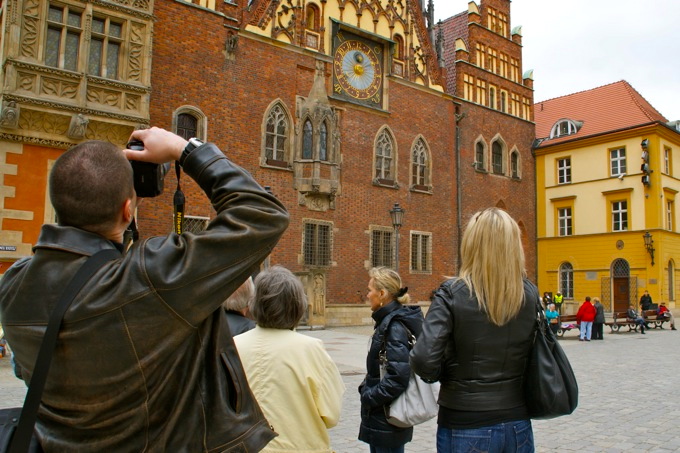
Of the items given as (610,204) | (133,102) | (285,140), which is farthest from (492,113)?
(133,102)

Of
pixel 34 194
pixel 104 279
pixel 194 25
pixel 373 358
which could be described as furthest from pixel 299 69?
pixel 104 279

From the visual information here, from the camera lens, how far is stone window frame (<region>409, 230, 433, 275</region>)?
82.1ft

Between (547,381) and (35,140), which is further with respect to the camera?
(35,140)

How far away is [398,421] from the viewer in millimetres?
3688

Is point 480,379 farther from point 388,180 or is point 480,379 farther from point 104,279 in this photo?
point 388,180

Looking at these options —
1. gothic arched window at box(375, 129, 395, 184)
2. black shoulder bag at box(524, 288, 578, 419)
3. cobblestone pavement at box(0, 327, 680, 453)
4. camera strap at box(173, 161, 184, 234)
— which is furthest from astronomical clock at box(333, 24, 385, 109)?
camera strap at box(173, 161, 184, 234)

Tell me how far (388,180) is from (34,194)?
1321 cm

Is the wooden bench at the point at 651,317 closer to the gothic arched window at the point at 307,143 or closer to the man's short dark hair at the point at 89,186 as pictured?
the gothic arched window at the point at 307,143

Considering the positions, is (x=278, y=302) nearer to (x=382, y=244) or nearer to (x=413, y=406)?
(x=413, y=406)

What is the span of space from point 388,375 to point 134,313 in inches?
97.4

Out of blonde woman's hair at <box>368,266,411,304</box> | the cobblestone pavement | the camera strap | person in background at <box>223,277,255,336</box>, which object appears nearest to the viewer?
the camera strap

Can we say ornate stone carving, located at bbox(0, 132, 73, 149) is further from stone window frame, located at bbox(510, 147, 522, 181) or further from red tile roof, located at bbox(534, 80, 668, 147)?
red tile roof, located at bbox(534, 80, 668, 147)

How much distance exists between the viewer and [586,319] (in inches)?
735

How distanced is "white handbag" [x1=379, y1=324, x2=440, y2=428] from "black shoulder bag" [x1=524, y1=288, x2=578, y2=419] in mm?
1011
